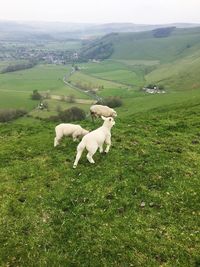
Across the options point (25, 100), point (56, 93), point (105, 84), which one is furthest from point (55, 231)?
point (105, 84)

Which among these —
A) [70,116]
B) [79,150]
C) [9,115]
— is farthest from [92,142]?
[9,115]

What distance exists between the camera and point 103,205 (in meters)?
16.1

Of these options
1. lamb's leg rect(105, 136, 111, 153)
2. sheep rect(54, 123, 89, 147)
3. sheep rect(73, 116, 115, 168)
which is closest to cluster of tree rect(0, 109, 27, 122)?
sheep rect(54, 123, 89, 147)

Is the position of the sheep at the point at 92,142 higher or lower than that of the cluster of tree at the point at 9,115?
higher

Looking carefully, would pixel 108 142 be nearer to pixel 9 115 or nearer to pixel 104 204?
pixel 104 204

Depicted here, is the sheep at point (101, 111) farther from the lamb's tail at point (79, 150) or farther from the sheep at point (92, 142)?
the lamb's tail at point (79, 150)

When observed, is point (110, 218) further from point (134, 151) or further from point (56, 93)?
point (56, 93)

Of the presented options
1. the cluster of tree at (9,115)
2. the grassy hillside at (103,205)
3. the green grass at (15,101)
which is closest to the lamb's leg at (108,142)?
the grassy hillside at (103,205)

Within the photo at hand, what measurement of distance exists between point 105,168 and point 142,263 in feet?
24.2

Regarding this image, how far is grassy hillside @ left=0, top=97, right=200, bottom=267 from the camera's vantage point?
43.6ft

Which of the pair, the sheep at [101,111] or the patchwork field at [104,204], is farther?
the sheep at [101,111]

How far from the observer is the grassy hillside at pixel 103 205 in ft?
43.6

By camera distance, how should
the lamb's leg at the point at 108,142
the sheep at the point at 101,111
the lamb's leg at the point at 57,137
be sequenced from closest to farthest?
the lamb's leg at the point at 108,142, the lamb's leg at the point at 57,137, the sheep at the point at 101,111

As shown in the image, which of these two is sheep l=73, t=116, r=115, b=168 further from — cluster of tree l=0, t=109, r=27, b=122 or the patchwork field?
cluster of tree l=0, t=109, r=27, b=122
